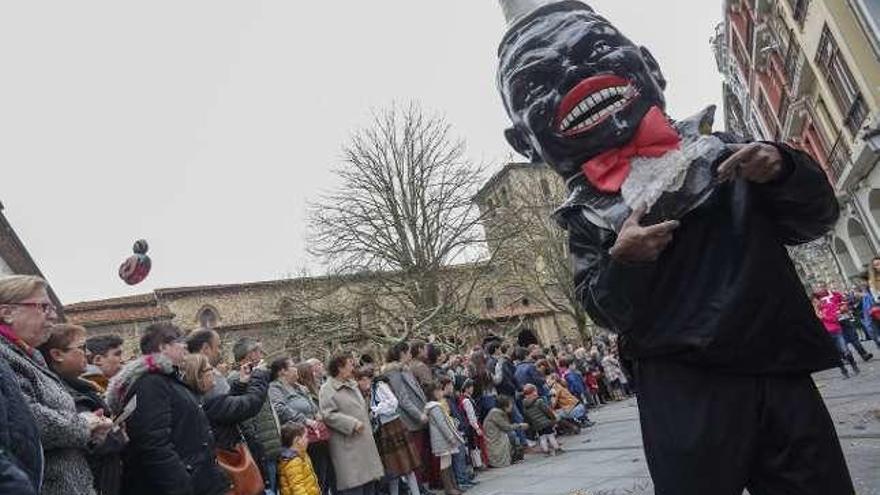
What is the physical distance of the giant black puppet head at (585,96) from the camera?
6.89 ft

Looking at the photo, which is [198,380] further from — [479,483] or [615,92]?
[479,483]

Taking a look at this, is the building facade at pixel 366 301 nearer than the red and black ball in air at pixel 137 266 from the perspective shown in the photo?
No

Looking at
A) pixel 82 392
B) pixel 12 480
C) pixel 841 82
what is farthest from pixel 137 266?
pixel 841 82

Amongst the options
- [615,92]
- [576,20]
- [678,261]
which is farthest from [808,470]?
[576,20]

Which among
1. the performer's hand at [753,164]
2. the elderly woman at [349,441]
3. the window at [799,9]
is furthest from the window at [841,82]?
the performer's hand at [753,164]

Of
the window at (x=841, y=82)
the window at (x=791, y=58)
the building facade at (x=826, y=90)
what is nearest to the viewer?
the building facade at (x=826, y=90)

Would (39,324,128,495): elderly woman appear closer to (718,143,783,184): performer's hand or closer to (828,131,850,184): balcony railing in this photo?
(718,143,783,184): performer's hand

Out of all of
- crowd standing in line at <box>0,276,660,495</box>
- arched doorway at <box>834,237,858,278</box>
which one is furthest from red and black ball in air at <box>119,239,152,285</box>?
arched doorway at <box>834,237,858,278</box>

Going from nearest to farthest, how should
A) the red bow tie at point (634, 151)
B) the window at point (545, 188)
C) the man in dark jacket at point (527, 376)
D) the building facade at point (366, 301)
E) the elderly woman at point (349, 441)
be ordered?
the red bow tie at point (634, 151), the elderly woman at point (349, 441), the man in dark jacket at point (527, 376), the building facade at point (366, 301), the window at point (545, 188)

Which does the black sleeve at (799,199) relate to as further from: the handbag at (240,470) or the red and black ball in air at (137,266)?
the red and black ball in air at (137,266)

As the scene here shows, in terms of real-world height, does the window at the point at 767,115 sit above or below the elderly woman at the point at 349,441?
above

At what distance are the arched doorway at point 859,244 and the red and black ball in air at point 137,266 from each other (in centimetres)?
2424

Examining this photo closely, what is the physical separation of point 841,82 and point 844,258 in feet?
34.5

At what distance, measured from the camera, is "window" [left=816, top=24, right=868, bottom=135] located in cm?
1888
